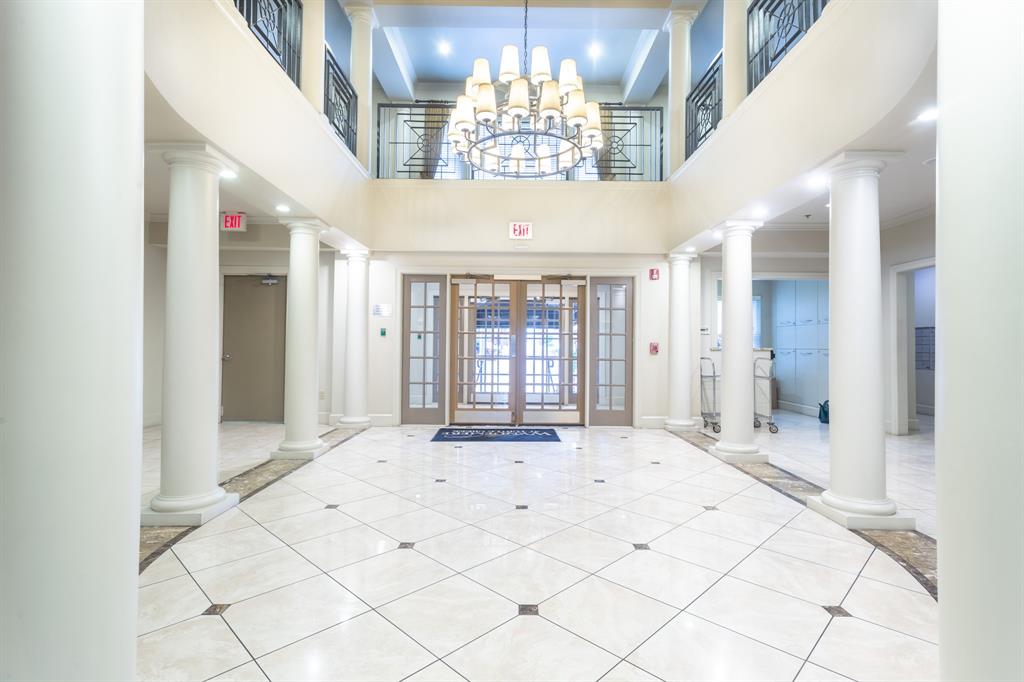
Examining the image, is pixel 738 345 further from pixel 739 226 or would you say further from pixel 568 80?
pixel 568 80

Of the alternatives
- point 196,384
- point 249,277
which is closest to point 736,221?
point 196,384

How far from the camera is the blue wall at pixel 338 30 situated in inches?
281

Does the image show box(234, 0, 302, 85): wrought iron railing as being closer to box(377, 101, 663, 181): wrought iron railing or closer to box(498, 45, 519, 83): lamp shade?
box(498, 45, 519, 83): lamp shade

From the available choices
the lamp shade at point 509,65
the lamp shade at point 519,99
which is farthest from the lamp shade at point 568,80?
the lamp shade at point 509,65

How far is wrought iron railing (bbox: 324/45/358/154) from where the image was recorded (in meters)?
5.88

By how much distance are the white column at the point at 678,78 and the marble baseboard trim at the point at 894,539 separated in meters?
4.61

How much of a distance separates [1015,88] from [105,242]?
223 cm

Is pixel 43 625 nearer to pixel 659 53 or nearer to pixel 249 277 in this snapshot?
pixel 249 277

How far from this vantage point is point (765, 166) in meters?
4.54

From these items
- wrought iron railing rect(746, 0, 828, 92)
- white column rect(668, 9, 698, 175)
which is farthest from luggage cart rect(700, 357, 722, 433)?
wrought iron railing rect(746, 0, 828, 92)

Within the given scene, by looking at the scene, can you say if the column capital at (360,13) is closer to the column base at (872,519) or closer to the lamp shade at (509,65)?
the lamp shade at (509,65)

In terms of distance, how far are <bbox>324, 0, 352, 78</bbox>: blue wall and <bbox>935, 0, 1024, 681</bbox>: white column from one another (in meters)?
7.57

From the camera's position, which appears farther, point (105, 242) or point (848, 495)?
point (848, 495)

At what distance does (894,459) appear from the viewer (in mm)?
5656
